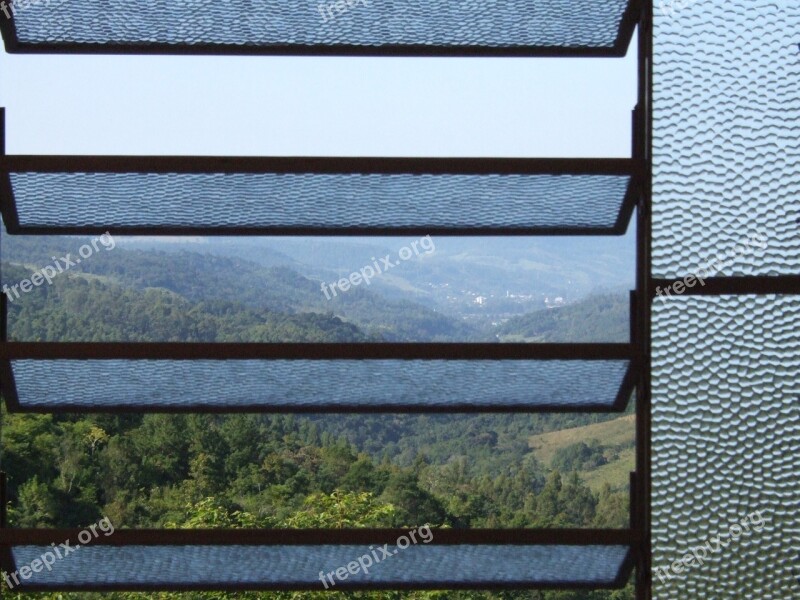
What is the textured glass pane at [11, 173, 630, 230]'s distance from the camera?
2008mm

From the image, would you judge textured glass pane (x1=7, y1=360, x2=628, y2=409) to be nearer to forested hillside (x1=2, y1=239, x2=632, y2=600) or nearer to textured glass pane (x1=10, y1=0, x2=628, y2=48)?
textured glass pane (x1=10, y1=0, x2=628, y2=48)

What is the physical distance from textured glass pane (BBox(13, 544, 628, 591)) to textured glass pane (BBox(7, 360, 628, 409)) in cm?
33

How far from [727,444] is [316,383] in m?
0.94

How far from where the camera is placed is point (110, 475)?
1694 cm

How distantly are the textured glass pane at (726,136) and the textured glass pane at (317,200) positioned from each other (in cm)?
14

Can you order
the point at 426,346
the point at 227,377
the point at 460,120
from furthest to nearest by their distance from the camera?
1. the point at 460,120
2. the point at 227,377
3. the point at 426,346

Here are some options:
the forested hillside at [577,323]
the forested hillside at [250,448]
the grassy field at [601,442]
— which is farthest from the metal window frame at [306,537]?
the grassy field at [601,442]

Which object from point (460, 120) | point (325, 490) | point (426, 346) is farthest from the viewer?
point (460, 120)

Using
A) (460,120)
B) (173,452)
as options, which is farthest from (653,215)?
(460,120)

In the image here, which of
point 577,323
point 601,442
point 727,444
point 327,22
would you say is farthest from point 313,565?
point 577,323

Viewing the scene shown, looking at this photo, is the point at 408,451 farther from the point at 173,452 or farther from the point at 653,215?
the point at 653,215

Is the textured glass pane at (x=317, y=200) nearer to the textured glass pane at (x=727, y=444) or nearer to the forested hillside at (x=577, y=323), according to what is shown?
the textured glass pane at (x=727, y=444)

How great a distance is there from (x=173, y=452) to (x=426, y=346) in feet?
53.2

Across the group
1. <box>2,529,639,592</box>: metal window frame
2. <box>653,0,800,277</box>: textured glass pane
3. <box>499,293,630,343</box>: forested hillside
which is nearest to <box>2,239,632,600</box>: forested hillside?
<box>499,293,630,343</box>: forested hillside
